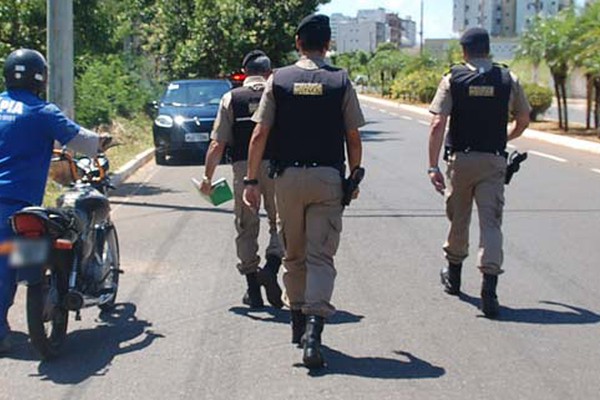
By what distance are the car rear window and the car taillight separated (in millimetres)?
15096

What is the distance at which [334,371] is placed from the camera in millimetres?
5922

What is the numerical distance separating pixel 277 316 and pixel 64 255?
67.9 inches

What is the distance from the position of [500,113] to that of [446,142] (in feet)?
1.73

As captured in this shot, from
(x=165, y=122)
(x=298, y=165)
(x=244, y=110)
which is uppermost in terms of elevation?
(x=244, y=110)

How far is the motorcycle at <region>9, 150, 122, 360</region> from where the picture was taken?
19.5 feet

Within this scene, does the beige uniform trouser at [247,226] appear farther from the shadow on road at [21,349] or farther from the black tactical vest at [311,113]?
the shadow on road at [21,349]

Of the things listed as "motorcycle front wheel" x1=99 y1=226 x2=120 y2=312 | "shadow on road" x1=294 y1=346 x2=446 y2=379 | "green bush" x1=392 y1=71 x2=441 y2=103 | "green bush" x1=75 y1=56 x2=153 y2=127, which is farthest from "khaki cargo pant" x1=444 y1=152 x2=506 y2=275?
"green bush" x1=392 y1=71 x2=441 y2=103

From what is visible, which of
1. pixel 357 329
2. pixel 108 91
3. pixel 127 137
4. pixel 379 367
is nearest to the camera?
pixel 379 367

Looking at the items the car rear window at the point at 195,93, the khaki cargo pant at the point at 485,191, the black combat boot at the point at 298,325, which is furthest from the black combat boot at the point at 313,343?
the car rear window at the point at 195,93

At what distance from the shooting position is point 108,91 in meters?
23.8

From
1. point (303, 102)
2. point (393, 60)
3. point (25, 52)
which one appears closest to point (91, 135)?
point (25, 52)

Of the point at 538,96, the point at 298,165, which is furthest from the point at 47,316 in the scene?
the point at 538,96

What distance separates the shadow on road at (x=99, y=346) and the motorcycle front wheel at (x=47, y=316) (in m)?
0.11

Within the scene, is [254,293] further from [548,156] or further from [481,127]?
[548,156]
